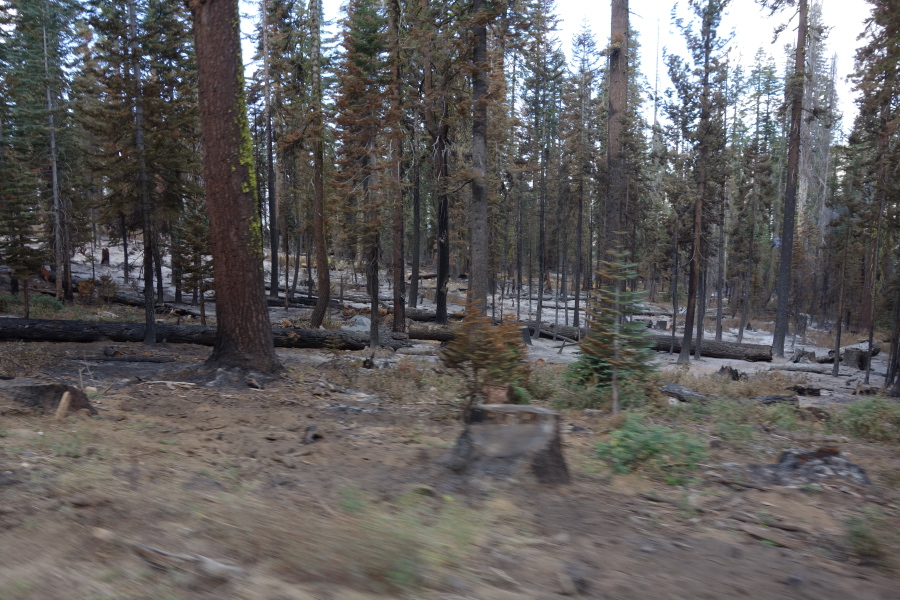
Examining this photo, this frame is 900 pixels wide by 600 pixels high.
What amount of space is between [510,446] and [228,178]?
6.93m

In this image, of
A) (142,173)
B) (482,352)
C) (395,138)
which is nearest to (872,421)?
(482,352)

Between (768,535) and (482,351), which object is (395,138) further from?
(768,535)

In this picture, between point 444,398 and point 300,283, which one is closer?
point 444,398

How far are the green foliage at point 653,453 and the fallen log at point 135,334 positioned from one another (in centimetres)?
1269

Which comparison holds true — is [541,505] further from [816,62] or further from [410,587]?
[816,62]

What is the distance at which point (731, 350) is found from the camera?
90.7 feet

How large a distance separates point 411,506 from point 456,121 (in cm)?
1449

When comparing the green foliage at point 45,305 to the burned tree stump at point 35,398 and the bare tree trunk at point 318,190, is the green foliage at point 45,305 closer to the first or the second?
the bare tree trunk at point 318,190

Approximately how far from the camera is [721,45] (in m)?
25.4

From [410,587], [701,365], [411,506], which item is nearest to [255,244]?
[411,506]

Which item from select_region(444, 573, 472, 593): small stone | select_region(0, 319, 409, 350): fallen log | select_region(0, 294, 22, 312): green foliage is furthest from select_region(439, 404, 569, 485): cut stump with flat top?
select_region(0, 294, 22, 312): green foliage

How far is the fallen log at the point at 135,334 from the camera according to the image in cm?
1634

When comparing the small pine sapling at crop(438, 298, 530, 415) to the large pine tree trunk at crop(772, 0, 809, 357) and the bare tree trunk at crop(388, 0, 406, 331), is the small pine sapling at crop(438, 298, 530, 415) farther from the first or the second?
the large pine tree trunk at crop(772, 0, 809, 357)

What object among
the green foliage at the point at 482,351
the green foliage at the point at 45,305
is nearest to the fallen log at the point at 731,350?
the green foliage at the point at 482,351
